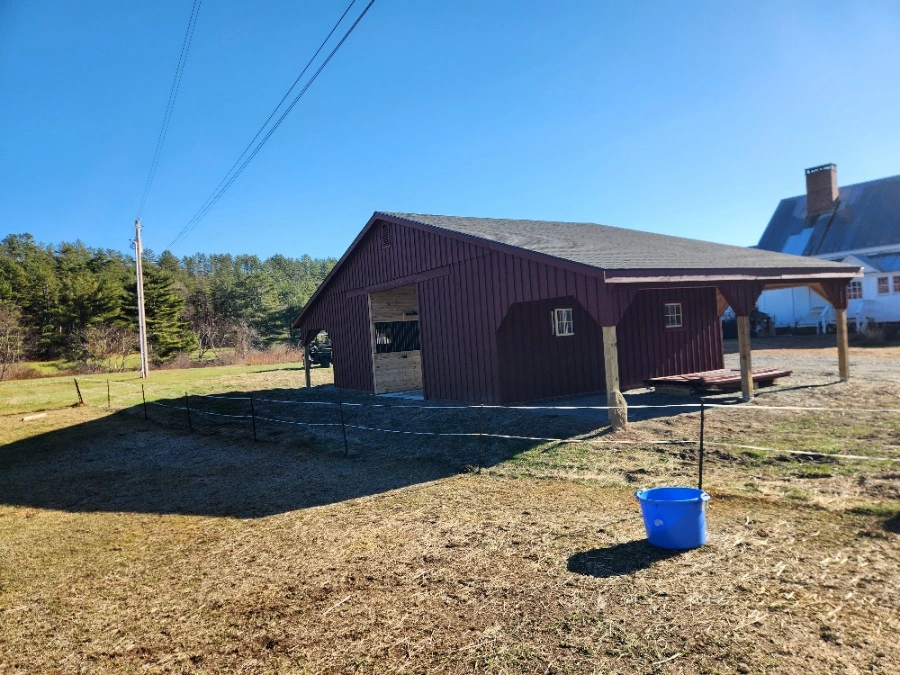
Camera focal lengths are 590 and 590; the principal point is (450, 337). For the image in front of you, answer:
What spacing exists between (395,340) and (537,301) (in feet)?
18.3

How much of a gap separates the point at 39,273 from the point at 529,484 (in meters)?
60.2

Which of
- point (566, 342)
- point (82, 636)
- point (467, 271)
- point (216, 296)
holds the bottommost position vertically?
point (82, 636)

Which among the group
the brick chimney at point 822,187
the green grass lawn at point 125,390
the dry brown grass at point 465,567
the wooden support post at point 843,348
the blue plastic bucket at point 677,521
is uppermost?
the brick chimney at point 822,187

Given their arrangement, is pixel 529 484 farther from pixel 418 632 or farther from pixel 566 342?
pixel 566 342

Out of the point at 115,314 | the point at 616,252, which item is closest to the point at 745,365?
the point at 616,252

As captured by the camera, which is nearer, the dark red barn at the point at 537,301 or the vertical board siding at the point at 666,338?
the dark red barn at the point at 537,301

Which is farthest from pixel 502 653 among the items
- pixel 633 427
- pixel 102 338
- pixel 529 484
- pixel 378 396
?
pixel 102 338

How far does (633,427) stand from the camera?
32.1ft

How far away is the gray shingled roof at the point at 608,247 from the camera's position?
1063 centimetres

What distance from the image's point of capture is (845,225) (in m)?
31.0

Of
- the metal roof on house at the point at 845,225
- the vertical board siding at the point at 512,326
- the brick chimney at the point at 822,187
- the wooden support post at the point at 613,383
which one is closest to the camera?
the wooden support post at the point at 613,383

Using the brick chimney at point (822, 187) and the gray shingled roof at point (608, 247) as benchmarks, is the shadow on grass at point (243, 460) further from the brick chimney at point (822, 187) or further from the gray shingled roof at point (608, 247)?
the brick chimney at point (822, 187)

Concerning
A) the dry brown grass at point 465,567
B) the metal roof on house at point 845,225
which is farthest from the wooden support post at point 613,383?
the metal roof on house at point 845,225

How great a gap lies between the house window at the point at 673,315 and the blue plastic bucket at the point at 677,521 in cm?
1064
